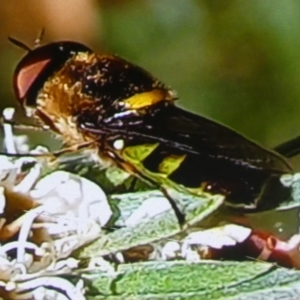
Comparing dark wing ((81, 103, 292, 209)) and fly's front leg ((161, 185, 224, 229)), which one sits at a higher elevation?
dark wing ((81, 103, 292, 209))

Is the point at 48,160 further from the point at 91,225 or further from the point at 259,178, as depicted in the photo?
the point at 259,178

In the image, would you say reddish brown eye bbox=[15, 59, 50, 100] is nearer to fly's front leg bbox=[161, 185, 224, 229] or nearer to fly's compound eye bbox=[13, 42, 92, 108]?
fly's compound eye bbox=[13, 42, 92, 108]

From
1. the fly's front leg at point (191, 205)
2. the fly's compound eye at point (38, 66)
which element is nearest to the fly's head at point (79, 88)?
the fly's compound eye at point (38, 66)

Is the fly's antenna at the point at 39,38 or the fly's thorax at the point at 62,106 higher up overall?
the fly's antenna at the point at 39,38

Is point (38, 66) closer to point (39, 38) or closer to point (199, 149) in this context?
point (39, 38)

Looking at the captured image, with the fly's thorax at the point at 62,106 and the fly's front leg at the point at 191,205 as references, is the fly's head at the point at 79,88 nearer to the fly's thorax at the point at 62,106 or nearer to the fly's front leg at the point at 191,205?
the fly's thorax at the point at 62,106

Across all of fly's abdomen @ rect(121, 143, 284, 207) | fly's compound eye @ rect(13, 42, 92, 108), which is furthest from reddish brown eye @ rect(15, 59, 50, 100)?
fly's abdomen @ rect(121, 143, 284, 207)

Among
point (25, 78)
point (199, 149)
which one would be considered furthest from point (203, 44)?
point (25, 78)
